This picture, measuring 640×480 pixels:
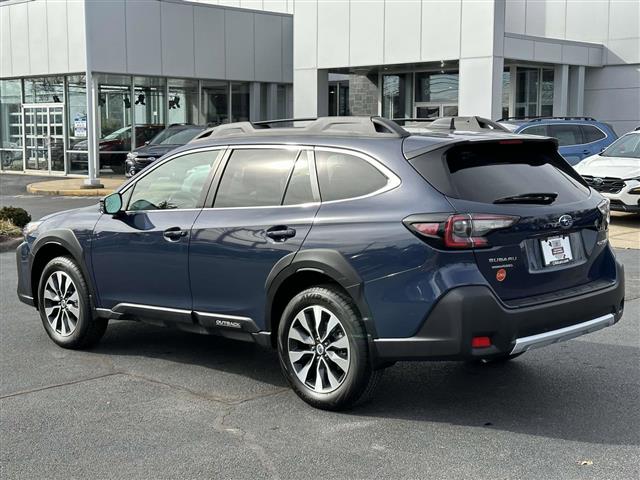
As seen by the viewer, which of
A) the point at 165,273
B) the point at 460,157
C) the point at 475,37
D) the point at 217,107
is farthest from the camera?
the point at 217,107

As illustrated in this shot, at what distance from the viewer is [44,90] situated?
90.7 feet

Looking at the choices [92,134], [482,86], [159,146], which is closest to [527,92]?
[482,86]

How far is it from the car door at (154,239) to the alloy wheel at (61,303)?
0.35 m

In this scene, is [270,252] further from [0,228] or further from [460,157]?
[0,228]

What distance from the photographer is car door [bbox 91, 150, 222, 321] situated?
19.2 feet

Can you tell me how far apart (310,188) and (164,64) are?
22.2 meters

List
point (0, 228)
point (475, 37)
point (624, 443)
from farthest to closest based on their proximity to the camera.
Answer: point (475, 37)
point (0, 228)
point (624, 443)

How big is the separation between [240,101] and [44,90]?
6.51 m

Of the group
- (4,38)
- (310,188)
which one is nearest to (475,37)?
(4,38)

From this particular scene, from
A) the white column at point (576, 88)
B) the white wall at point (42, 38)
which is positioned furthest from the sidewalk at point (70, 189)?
the white column at point (576, 88)

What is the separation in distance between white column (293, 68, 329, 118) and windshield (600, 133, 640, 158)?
36.6 feet

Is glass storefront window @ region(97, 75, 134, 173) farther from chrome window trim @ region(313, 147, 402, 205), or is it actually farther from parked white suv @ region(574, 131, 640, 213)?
chrome window trim @ region(313, 147, 402, 205)

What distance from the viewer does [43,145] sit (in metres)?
28.0

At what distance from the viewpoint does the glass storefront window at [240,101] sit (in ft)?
95.9
